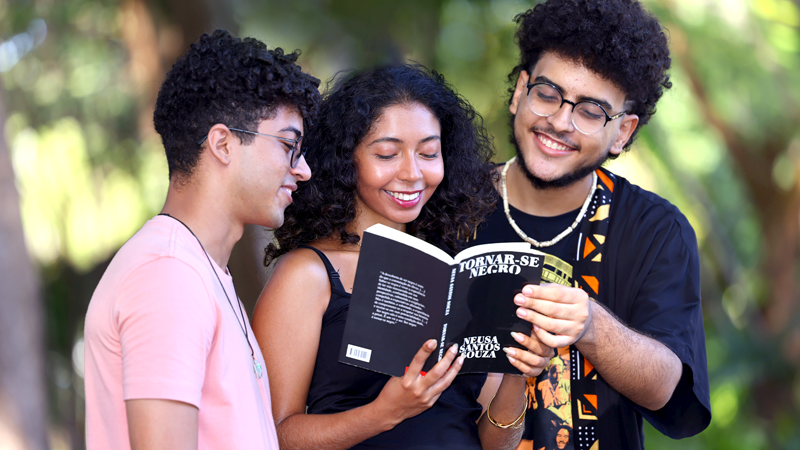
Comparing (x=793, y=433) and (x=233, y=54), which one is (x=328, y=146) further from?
(x=793, y=433)

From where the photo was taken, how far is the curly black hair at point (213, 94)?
1.71m

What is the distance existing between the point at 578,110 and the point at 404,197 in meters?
0.91

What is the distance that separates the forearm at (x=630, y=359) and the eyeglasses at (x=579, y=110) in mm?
874

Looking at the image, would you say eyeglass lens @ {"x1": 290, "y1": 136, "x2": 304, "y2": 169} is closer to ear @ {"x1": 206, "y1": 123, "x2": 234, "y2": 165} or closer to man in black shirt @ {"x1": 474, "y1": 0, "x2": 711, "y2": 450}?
ear @ {"x1": 206, "y1": 123, "x2": 234, "y2": 165}

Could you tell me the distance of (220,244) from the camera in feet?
5.68

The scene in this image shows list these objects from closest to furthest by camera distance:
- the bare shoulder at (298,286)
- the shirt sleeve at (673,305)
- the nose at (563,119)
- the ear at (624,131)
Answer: the bare shoulder at (298,286) → the shirt sleeve at (673,305) → the nose at (563,119) → the ear at (624,131)

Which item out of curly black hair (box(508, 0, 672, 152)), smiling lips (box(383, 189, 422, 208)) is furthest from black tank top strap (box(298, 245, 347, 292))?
curly black hair (box(508, 0, 672, 152))

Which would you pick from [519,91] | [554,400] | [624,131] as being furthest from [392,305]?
[624,131]

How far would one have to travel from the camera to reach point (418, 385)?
71.8 inches

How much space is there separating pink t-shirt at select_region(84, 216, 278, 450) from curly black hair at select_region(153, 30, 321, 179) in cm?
25

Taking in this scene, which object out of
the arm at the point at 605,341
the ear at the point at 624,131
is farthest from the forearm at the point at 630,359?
Answer: the ear at the point at 624,131

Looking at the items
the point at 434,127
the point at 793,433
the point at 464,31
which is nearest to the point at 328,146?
the point at 434,127

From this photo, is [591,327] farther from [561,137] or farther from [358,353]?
[561,137]

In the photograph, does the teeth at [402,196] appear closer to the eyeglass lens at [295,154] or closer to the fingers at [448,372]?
the eyeglass lens at [295,154]
